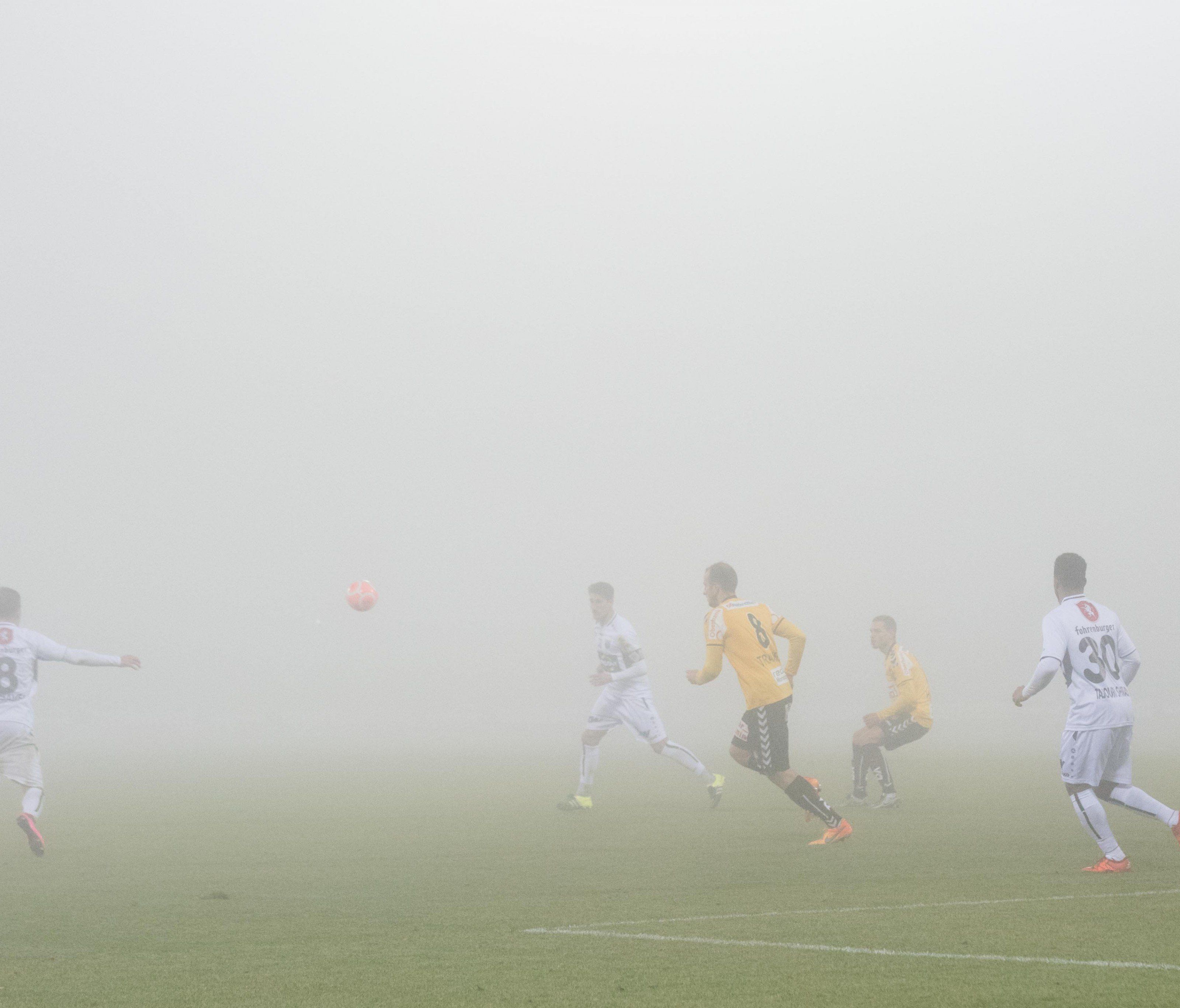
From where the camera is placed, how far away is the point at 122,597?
246 ft

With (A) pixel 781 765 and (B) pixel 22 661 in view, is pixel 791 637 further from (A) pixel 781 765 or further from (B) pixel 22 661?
(B) pixel 22 661

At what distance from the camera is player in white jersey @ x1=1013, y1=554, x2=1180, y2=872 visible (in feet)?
28.8

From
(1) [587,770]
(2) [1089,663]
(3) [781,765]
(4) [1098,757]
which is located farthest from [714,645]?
(1) [587,770]

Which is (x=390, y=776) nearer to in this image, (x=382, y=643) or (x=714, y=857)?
(x=714, y=857)

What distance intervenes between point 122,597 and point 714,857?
235ft

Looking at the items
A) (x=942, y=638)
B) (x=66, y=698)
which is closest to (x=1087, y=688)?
(x=66, y=698)

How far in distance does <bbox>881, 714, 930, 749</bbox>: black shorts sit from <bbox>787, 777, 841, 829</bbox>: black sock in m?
4.06

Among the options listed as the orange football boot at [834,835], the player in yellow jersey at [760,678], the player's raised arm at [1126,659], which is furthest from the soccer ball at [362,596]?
the player's raised arm at [1126,659]

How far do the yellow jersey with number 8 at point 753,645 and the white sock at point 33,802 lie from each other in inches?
245

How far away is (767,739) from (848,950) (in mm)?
4573

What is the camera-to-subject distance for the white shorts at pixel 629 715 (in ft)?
49.9

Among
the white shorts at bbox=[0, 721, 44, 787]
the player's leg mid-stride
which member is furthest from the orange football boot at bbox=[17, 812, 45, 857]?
the player's leg mid-stride

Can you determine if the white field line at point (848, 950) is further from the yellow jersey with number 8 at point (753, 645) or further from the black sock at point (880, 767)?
the black sock at point (880, 767)

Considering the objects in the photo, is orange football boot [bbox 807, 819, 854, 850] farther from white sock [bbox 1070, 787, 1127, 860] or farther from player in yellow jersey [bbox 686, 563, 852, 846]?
white sock [bbox 1070, 787, 1127, 860]
